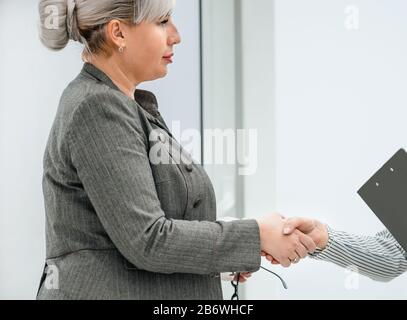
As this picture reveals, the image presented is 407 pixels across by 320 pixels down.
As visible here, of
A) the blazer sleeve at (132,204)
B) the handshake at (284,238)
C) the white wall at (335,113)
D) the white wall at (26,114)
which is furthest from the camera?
the white wall at (26,114)

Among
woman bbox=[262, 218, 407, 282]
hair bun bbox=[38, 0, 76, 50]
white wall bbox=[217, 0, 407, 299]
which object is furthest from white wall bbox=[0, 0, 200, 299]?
hair bun bbox=[38, 0, 76, 50]

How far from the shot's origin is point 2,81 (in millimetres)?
2238

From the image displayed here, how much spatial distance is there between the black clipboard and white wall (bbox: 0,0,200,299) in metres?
1.13

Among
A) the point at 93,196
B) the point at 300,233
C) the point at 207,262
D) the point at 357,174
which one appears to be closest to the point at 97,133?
the point at 93,196

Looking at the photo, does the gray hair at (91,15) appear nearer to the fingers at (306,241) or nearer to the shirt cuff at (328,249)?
the fingers at (306,241)

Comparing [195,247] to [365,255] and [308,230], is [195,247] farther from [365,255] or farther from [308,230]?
[365,255]

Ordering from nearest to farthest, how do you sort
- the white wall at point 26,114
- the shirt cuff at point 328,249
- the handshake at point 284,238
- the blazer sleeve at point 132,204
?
the blazer sleeve at point 132,204 → the handshake at point 284,238 → the shirt cuff at point 328,249 → the white wall at point 26,114

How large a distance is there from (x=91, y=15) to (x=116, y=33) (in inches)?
2.1

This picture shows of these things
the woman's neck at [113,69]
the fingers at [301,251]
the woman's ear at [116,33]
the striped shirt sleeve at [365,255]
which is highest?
the woman's ear at [116,33]

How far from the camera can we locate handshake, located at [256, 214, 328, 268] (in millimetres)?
1117

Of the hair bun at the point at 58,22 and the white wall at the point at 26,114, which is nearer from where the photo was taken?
the hair bun at the point at 58,22

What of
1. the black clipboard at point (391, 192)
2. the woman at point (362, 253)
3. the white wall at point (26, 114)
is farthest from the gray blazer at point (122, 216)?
the white wall at point (26, 114)

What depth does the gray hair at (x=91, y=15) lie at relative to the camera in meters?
1.12

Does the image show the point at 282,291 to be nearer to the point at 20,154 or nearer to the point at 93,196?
the point at 20,154
